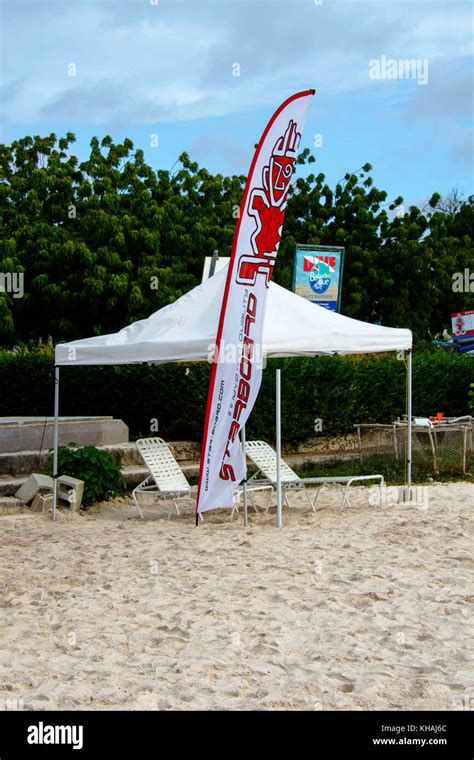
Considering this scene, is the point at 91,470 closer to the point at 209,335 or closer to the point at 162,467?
the point at 162,467

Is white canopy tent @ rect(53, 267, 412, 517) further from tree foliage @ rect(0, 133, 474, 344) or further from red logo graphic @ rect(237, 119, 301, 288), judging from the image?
tree foliage @ rect(0, 133, 474, 344)

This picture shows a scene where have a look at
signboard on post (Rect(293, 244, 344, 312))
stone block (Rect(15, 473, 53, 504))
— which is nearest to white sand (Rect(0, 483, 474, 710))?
stone block (Rect(15, 473, 53, 504))

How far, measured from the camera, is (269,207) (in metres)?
9.40

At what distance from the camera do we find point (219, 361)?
30.2 ft

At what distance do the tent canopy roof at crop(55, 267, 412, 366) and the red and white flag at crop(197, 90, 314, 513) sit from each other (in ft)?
0.91

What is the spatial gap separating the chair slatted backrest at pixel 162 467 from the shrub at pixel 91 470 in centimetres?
54

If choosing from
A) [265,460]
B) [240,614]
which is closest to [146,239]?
[265,460]

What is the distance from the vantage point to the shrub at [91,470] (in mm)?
11359

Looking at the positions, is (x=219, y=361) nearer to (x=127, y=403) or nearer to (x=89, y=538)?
(x=89, y=538)

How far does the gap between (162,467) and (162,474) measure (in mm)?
164

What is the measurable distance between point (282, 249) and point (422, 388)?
1718 centimetres

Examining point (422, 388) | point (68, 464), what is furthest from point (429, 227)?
point (68, 464)

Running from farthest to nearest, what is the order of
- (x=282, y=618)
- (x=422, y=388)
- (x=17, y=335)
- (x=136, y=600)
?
(x=17, y=335), (x=422, y=388), (x=136, y=600), (x=282, y=618)

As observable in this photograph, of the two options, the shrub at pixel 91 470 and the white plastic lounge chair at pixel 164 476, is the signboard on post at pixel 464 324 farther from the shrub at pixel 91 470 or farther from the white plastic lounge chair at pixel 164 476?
the shrub at pixel 91 470
